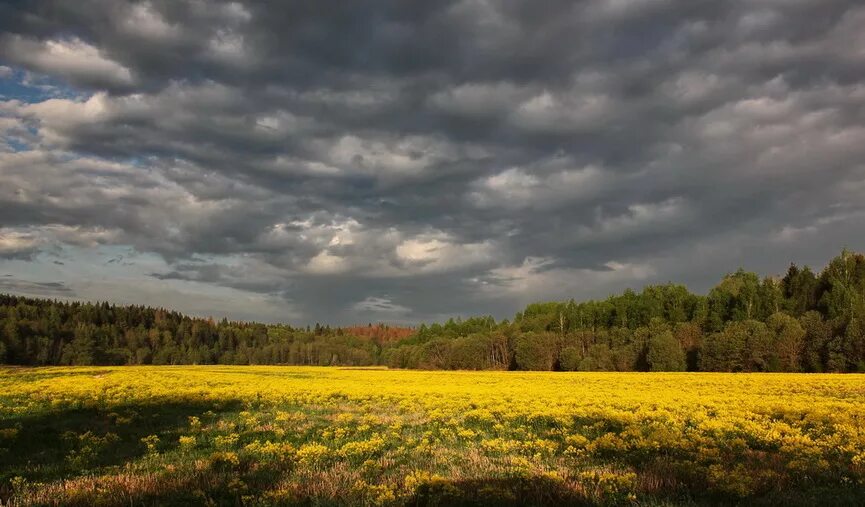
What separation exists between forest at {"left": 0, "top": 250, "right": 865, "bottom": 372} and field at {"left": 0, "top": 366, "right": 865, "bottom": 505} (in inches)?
2386

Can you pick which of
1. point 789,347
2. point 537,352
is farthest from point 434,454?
point 537,352

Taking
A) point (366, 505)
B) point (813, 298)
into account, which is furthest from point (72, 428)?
point (813, 298)

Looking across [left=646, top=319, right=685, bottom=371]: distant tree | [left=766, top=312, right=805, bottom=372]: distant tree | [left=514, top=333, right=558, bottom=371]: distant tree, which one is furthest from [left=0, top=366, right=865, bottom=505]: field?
[left=514, top=333, right=558, bottom=371]: distant tree

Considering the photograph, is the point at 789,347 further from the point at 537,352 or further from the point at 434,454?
the point at 434,454

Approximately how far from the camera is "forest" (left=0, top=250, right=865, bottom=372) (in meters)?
75.2

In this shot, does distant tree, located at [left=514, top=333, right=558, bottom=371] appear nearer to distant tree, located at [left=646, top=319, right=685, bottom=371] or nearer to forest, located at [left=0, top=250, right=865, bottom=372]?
forest, located at [left=0, top=250, right=865, bottom=372]

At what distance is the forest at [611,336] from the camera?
247ft

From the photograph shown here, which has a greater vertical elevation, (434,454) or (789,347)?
(789,347)

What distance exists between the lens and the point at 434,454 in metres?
13.6

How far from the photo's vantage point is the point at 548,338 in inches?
4341

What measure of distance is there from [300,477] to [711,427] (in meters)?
14.2

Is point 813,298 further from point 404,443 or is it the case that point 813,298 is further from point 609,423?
point 404,443

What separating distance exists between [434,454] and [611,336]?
99.8m

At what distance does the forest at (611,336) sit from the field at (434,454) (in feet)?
199
